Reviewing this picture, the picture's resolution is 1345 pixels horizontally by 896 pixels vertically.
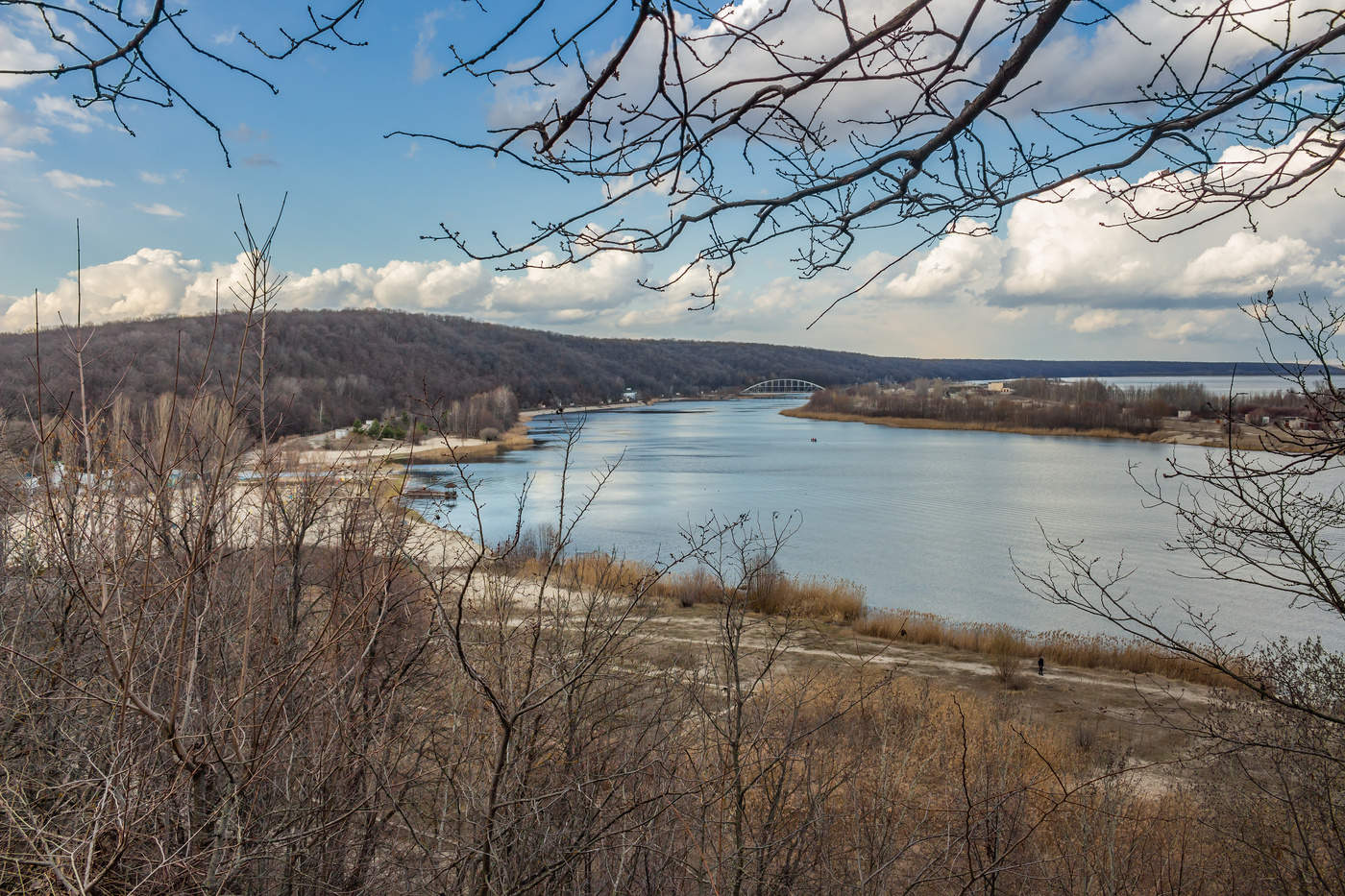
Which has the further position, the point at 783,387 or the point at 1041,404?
the point at 783,387

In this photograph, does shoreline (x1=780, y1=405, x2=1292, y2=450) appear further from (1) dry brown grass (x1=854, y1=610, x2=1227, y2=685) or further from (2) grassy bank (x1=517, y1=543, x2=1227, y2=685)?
(2) grassy bank (x1=517, y1=543, x2=1227, y2=685)

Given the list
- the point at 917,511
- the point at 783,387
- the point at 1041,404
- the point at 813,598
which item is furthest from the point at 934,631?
the point at 783,387

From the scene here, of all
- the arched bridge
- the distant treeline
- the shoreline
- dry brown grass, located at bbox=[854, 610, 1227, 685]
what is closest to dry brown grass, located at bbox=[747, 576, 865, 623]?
dry brown grass, located at bbox=[854, 610, 1227, 685]

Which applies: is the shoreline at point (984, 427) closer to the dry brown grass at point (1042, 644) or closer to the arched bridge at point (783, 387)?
the dry brown grass at point (1042, 644)

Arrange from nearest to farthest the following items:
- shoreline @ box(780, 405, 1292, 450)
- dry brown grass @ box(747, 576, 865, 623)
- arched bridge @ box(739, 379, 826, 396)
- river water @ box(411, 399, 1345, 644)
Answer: dry brown grass @ box(747, 576, 865, 623), river water @ box(411, 399, 1345, 644), shoreline @ box(780, 405, 1292, 450), arched bridge @ box(739, 379, 826, 396)

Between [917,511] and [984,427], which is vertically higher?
[984,427]

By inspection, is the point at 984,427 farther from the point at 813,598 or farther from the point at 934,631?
the point at 934,631

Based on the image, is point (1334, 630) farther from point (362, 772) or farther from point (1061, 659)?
point (362, 772)
